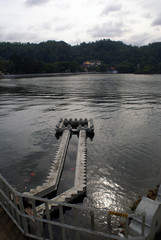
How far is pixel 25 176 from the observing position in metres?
15.2

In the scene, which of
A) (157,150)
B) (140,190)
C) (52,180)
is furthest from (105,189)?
(157,150)

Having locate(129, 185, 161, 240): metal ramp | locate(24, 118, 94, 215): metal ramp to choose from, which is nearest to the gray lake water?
locate(24, 118, 94, 215): metal ramp

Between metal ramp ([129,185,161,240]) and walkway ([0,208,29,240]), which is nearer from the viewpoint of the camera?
metal ramp ([129,185,161,240])

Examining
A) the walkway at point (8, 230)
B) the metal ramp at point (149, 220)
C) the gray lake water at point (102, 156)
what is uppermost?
the metal ramp at point (149, 220)

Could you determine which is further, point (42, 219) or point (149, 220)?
point (149, 220)

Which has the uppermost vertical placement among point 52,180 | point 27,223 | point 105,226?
point 27,223

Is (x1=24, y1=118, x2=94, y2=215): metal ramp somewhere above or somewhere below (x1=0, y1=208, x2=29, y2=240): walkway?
below

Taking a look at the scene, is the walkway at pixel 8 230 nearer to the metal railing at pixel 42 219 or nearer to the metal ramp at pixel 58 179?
the metal railing at pixel 42 219

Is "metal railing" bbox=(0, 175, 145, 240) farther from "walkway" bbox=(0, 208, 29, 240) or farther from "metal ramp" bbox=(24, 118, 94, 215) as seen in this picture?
"metal ramp" bbox=(24, 118, 94, 215)

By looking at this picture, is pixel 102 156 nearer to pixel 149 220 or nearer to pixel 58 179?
pixel 58 179

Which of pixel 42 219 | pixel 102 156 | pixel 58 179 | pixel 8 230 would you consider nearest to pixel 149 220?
pixel 42 219

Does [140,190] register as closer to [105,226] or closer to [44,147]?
[105,226]

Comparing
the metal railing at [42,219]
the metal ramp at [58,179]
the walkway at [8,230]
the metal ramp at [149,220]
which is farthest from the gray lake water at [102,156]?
the walkway at [8,230]

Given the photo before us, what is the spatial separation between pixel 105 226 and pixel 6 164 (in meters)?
10.7
